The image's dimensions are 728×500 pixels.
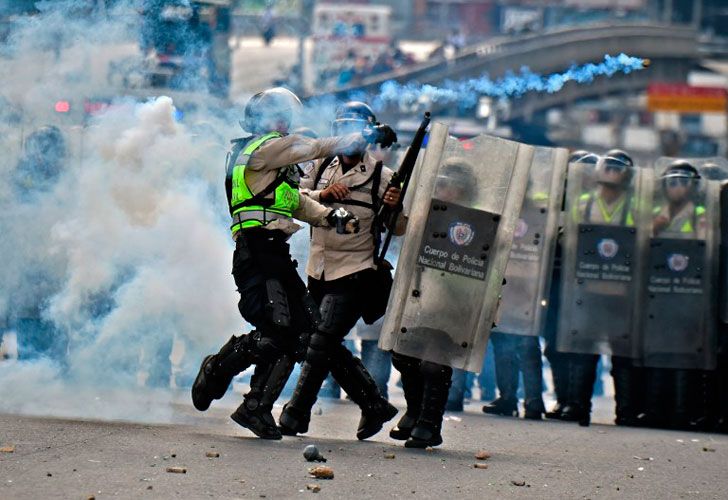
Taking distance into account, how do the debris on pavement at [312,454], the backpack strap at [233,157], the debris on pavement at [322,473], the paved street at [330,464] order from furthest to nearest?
the backpack strap at [233,157], the debris on pavement at [312,454], the debris on pavement at [322,473], the paved street at [330,464]

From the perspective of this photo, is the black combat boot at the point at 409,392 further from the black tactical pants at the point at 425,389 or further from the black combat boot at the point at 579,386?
the black combat boot at the point at 579,386

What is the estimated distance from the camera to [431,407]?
886cm

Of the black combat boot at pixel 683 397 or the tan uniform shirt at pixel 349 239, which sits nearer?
the tan uniform shirt at pixel 349 239

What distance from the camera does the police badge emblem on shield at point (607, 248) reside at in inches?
445

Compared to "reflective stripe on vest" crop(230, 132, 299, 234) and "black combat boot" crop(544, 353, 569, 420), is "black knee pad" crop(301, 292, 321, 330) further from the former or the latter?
"black combat boot" crop(544, 353, 569, 420)

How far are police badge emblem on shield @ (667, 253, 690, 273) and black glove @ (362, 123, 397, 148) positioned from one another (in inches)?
127

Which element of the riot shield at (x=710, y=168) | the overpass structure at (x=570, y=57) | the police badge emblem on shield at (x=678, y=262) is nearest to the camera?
the police badge emblem on shield at (x=678, y=262)

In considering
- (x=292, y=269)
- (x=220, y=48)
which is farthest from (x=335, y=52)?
(x=292, y=269)

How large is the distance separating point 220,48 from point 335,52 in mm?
16801

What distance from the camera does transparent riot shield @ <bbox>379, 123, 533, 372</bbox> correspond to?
9.09 m

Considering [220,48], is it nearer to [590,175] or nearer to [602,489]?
[590,175]

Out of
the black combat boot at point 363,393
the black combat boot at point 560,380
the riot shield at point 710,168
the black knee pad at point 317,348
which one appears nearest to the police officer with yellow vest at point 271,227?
the black knee pad at point 317,348

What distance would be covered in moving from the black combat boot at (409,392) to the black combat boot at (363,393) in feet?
0.49

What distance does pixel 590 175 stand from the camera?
1141 cm
